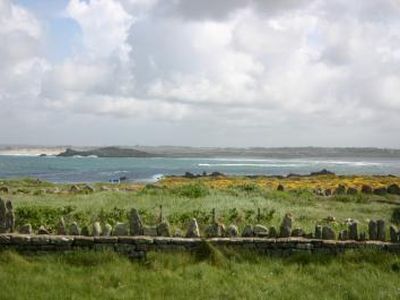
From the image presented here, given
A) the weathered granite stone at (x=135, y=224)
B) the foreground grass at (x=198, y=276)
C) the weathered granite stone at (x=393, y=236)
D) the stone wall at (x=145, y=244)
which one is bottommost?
the foreground grass at (x=198, y=276)

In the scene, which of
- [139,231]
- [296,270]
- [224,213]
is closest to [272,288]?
[296,270]

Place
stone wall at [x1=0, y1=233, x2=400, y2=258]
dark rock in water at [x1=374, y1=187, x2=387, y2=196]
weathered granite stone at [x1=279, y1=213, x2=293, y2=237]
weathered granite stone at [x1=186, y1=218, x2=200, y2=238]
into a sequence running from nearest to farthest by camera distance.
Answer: stone wall at [x1=0, y1=233, x2=400, y2=258], weathered granite stone at [x1=186, y1=218, x2=200, y2=238], weathered granite stone at [x1=279, y1=213, x2=293, y2=237], dark rock in water at [x1=374, y1=187, x2=387, y2=196]

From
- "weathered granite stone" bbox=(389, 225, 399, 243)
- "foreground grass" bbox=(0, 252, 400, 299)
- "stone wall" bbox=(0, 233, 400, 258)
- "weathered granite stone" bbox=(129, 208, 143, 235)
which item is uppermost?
"weathered granite stone" bbox=(129, 208, 143, 235)

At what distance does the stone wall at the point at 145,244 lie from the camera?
44.4 ft

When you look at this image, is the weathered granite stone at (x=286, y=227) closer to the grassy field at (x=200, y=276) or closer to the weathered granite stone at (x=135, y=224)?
the grassy field at (x=200, y=276)

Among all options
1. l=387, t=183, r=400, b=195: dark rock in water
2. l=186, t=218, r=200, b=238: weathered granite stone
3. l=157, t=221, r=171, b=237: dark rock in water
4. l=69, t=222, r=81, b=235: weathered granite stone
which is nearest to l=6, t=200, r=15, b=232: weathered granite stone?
l=69, t=222, r=81, b=235: weathered granite stone

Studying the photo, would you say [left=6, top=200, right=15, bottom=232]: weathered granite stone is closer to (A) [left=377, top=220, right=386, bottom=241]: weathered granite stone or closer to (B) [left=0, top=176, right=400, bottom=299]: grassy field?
(B) [left=0, top=176, right=400, bottom=299]: grassy field

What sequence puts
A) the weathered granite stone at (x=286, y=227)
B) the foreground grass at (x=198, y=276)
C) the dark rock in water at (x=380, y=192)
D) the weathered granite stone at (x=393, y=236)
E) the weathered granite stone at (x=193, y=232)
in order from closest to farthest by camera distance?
the foreground grass at (x=198, y=276), the weathered granite stone at (x=193, y=232), the weathered granite stone at (x=286, y=227), the weathered granite stone at (x=393, y=236), the dark rock in water at (x=380, y=192)

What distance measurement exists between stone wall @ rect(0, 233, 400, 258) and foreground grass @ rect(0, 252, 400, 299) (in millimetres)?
262

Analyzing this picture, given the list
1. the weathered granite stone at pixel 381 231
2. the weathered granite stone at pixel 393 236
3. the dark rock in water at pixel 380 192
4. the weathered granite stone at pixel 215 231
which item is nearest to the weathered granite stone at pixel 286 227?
the weathered granite stone at pixel 215 231

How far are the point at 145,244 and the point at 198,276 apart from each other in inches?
67.0

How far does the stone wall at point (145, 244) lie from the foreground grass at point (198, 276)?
0.26m

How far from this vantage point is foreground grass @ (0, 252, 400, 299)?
11250 mm

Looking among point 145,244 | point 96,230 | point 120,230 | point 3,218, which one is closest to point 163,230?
point 145,244
